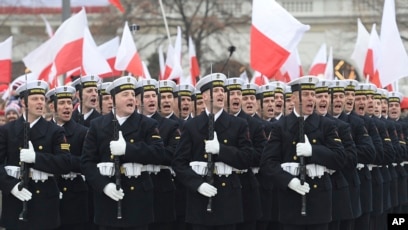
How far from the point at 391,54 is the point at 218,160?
663 cm

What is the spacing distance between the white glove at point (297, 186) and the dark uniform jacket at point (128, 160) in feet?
4.60

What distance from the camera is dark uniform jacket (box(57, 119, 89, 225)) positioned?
1257cm

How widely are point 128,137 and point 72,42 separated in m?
6.50

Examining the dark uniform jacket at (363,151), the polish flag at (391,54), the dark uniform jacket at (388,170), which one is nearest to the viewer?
the dark uniform jacket at (363,151)

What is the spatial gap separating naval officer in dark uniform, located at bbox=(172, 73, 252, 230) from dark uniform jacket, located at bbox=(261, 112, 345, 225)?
0.30 m

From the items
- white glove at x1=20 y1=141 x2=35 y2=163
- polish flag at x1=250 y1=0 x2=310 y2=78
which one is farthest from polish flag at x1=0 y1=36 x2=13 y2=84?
white glove at x1=20 y1=141 x2=35 y2=163

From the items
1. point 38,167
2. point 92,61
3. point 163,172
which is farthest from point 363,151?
point 92,61

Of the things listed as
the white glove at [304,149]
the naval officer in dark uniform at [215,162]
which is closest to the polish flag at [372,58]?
the naval officer in dark uniform at [215,162]

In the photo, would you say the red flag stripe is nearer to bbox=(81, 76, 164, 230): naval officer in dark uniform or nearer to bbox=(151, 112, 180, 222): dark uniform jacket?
bbox=(151, 112, 180, 222): dark uniform jacket

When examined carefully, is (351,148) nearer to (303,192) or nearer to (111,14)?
(303,192)

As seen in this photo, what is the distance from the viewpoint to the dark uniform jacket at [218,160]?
11.5 m

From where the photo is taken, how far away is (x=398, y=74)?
56.9 feet

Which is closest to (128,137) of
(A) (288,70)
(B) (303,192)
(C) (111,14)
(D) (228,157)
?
(D) (228,157)

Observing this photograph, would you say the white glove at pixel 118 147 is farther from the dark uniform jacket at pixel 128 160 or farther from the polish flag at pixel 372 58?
the polish flag at pixel 372 58
